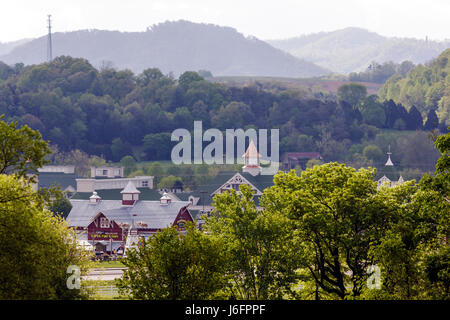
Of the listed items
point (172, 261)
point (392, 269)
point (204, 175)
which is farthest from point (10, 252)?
point (204, 175)

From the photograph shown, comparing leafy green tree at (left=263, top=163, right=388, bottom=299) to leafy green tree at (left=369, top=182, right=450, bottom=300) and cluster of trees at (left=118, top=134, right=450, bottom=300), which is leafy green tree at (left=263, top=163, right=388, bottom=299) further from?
leafy green tree at (left=369, top=182, right=450, bottom=300)

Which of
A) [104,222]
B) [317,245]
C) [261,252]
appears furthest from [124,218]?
[317,245]

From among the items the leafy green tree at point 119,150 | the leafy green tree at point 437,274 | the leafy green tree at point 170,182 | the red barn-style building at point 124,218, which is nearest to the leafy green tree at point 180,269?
the leafy green tree at point 437,274

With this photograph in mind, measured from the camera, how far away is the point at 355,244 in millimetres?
34375

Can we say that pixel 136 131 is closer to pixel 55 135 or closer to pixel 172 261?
pixel 55 135

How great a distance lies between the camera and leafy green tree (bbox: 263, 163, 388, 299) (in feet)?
114

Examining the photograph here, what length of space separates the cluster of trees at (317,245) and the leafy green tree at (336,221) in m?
0.04

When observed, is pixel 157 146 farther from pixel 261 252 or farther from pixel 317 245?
pixel 317 245

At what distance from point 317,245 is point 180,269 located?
8182mm

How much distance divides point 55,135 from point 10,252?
156 m

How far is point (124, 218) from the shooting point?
269 ft

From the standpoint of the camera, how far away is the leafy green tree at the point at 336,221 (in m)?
34.6

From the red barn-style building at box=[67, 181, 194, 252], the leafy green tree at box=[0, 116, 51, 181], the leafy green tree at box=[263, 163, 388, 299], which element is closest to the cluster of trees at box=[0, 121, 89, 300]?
the leafy green tree at box=[0, 116, 51, 181]

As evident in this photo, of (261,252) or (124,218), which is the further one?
(124,218)
